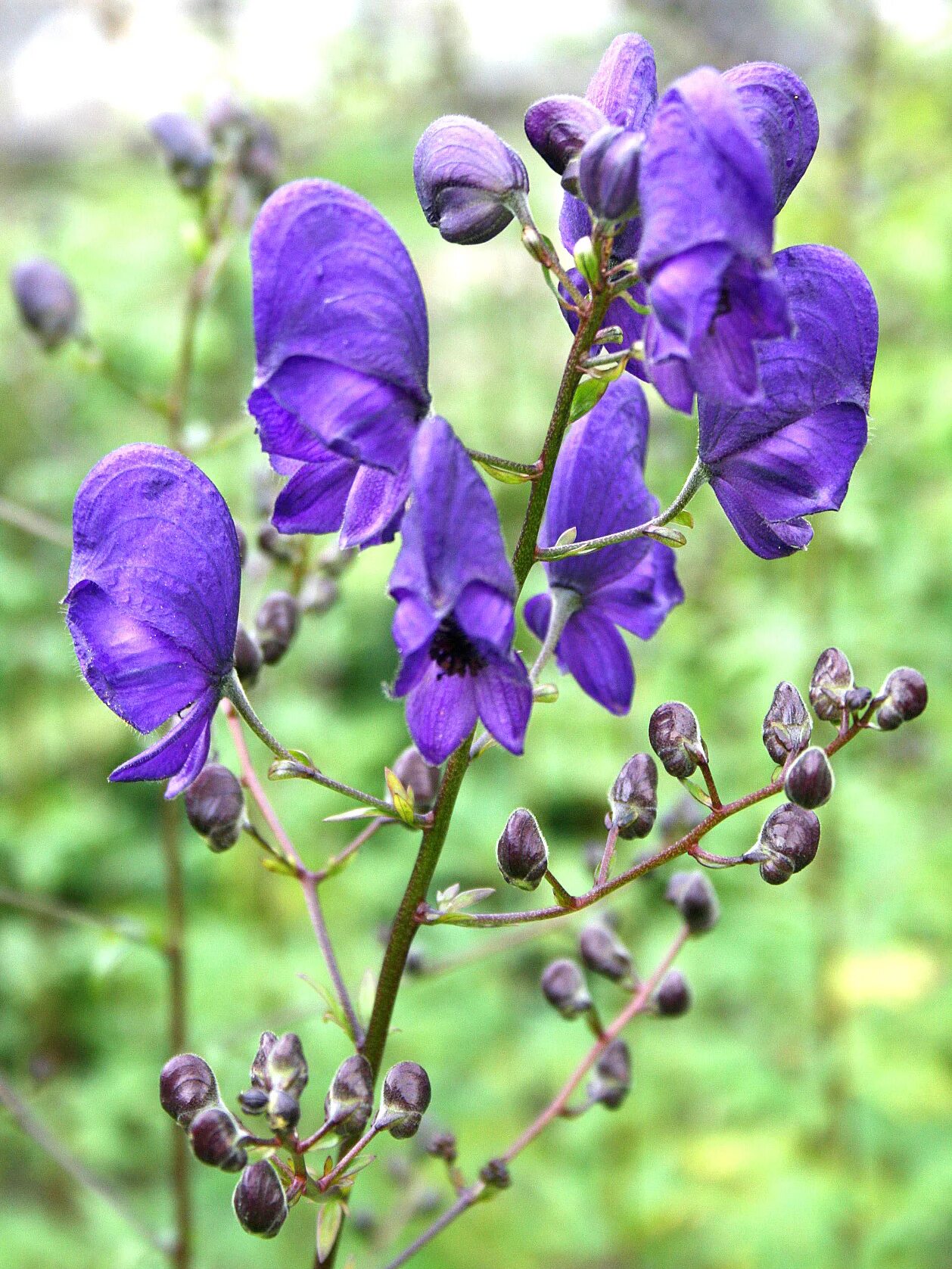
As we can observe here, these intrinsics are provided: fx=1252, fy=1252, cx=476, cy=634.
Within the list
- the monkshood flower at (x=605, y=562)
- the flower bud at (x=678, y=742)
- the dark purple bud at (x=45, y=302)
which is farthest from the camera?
the dark purple bud at (x=45, y=302)

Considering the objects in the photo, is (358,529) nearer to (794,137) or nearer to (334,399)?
(334,399)

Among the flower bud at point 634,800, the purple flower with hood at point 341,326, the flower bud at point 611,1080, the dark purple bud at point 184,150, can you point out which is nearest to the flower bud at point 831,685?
the flower bud at point 634,800

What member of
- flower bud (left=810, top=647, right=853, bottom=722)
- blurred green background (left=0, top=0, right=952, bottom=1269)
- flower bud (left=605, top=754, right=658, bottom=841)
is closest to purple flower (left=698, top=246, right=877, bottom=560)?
flower bud (left=810, top=647, right=853, bottom=722)

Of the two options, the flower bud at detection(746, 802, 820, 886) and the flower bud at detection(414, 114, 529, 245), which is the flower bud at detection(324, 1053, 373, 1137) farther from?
the flower bud at detection(414, 114, 529, 245)

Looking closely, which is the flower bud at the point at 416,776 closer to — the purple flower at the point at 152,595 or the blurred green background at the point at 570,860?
the purple flower at the point at 152,595

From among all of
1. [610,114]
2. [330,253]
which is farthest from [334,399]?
[610,114]
